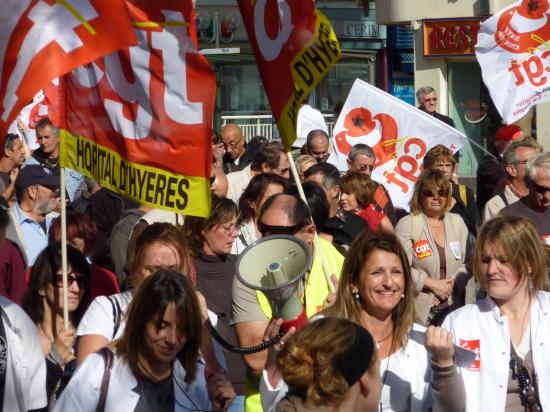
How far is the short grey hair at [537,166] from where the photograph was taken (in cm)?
848

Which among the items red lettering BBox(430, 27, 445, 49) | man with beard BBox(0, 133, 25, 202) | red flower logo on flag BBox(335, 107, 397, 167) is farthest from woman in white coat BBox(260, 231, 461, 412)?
red lettering BBox(430, 27, 445, 49)

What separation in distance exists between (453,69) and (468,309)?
18474 millimetres

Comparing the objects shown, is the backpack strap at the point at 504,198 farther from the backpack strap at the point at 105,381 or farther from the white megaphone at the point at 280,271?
the backpack strap at the point at 105,381

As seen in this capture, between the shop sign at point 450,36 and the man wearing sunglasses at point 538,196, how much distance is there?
14.1 m

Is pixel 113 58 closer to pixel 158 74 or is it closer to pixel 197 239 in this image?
pixel 158 74

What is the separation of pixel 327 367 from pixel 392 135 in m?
8.38

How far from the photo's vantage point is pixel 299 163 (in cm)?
1119

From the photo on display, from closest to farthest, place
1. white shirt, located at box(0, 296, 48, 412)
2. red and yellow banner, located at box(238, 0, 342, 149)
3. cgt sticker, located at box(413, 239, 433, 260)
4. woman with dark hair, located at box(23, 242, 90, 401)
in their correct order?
white shirt, located at box(0, 296, 48, 412) → woman with dark hair, located at box(23, 242, 90, 401) → red and yellow banner, located at box(238, 0, 342, 149) → cgt sticker, located at box(413, 239, 433, 260)

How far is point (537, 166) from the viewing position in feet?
27.9

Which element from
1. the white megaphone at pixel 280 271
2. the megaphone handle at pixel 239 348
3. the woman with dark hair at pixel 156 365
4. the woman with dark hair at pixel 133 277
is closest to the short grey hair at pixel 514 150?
the woman with dark hair at pixel 133 277

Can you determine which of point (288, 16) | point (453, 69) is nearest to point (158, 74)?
point (288, 16)

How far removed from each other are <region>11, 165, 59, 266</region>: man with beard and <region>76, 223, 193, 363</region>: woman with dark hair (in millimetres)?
2814

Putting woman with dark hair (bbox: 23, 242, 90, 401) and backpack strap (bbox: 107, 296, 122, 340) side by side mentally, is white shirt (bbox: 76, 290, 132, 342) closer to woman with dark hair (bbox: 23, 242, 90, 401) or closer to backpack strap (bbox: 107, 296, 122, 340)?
backpack strap (bbox: 107, 296, 122, 340)

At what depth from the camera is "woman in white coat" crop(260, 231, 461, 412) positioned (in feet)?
16.3
